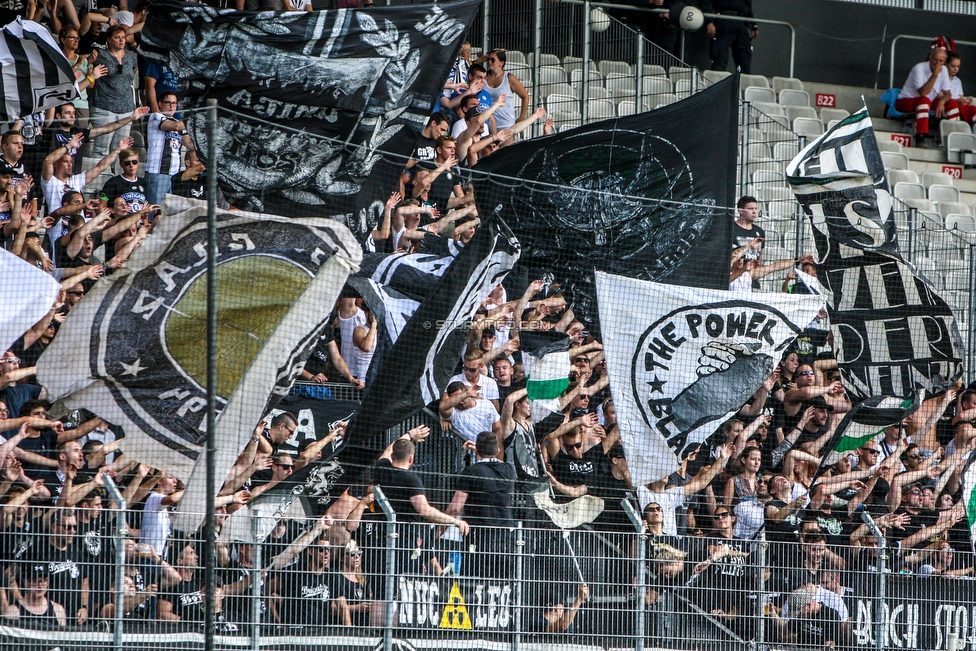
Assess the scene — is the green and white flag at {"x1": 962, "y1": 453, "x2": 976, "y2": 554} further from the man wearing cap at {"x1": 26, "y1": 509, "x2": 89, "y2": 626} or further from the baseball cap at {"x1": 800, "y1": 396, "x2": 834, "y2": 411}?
the man wearing cap at {"x1": 26, "y1": 509, "x2": 89, "y2": 626}

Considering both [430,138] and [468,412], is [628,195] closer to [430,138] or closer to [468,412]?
[468,412]

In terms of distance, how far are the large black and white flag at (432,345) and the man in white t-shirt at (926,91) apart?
10604mm

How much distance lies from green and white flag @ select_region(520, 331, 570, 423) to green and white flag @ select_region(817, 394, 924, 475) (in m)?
2.15

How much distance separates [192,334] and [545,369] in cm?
259

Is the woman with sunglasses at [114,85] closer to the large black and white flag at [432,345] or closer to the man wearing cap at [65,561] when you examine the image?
the large black and white flag at [432,345]

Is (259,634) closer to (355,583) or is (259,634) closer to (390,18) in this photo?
(355,583)

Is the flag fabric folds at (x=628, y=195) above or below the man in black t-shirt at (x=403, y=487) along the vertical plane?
above

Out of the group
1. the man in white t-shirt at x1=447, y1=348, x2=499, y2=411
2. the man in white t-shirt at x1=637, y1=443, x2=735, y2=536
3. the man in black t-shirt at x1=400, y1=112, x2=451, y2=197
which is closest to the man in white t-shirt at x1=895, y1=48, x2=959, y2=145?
the man in black t-shirt at x1=400, y1=112, x2=451, y2=197

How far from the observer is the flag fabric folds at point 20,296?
7.95 meters

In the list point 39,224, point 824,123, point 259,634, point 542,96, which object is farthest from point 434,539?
point 824,123

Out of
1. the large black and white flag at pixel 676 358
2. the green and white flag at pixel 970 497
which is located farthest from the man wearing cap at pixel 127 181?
the green and white flag at pixel 970 497

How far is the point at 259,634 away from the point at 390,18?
19.1 feet

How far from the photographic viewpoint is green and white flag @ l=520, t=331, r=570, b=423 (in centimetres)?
938

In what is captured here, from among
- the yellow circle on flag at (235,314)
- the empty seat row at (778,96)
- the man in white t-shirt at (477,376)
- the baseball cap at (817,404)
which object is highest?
the empty seat row at (778,96)
